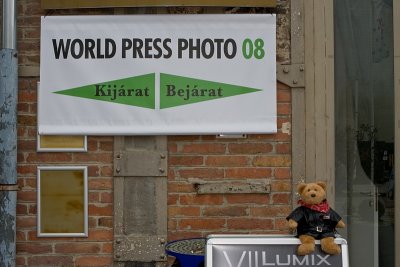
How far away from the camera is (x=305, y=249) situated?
3.54 meters

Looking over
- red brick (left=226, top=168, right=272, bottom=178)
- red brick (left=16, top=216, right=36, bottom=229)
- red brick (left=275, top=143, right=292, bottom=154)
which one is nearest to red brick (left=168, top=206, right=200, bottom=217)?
red brick (left=226, top=168, right=272, bottom=178)

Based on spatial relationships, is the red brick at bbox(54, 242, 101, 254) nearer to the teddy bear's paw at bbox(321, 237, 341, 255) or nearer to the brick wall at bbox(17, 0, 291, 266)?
the brick wall at bbox(17, 0, 291, 266)

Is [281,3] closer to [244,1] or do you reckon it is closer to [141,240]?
[244,1]

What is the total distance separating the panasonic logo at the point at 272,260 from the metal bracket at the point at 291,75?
1721 millimetres

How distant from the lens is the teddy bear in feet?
11.7

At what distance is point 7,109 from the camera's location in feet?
15.6

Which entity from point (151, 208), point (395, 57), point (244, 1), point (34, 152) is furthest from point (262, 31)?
point (34, 152)

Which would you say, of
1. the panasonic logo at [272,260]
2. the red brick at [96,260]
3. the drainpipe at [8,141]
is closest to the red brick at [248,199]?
the red brick at [96,260]

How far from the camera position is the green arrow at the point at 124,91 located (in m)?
4.89

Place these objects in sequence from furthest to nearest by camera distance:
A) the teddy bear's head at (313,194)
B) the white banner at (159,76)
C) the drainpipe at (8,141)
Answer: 1. the white banner at (159,76)
2. the drainpipe at (8,141)
3. the teddy bear's head at (313,194)

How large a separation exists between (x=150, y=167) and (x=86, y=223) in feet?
2.18

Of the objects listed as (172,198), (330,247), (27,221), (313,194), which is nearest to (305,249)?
(330,247)

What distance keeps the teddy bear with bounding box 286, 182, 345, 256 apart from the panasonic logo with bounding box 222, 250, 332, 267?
4cm

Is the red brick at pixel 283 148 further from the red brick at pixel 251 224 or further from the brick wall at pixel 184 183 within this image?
the red brick at pixel 251 224
